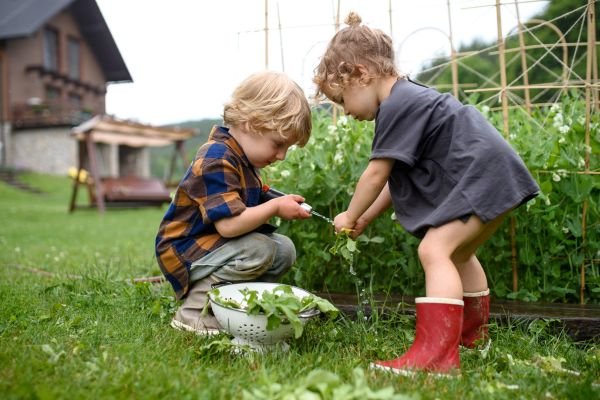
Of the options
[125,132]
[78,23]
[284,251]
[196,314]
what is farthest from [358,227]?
[78,23]

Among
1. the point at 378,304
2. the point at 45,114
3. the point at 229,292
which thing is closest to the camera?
the point at 229,292

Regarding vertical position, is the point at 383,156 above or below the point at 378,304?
above

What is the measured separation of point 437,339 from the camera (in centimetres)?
176

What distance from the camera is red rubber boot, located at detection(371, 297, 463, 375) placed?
175cm

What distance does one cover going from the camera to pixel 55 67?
76.1 feet

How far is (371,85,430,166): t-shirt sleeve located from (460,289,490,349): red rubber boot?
58 cm

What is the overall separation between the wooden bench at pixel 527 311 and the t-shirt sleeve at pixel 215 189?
64 centimetres

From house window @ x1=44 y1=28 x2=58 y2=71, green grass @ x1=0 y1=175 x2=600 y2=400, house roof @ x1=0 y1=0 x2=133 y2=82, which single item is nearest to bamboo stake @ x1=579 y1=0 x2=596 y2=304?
green grass @ x1=0 y1=175 x2=600 y2=400

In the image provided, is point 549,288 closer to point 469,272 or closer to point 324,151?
point 469,272

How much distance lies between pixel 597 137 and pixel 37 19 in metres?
22.8

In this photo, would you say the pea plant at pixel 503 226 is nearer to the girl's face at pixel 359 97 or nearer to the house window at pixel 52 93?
the girl's face at pixel 359 97

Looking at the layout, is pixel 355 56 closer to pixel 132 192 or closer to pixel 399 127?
pixel 399 127

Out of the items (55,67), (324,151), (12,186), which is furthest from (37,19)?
(324,151)

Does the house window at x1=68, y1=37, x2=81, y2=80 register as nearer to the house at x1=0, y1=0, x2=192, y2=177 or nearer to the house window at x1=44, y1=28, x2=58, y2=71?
the house at x1=0, y1=0, x2=192, y2=177
